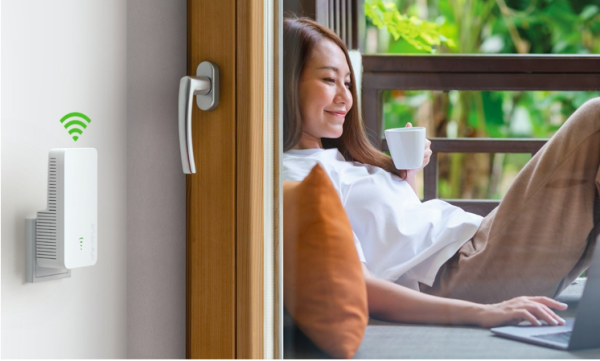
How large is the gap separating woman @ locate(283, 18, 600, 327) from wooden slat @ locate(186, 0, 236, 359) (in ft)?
0.37

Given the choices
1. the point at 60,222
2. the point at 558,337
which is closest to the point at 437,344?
the point at 558,337

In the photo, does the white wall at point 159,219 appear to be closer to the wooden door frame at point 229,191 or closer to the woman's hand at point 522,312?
the wooden door frame at point 229,191

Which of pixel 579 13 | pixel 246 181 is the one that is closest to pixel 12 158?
pixel 246 181

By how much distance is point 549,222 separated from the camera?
89 centimetres

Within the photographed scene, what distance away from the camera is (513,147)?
92cm

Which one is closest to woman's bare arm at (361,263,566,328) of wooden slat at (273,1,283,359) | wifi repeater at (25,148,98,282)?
wooden slat at (273,1,283,359)

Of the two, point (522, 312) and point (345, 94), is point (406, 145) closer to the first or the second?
point (345, 94)

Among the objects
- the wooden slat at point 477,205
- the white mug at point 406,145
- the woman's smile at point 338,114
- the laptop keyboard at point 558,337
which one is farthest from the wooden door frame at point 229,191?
the laptop keyboard at point 558,337

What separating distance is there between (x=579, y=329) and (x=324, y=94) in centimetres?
60

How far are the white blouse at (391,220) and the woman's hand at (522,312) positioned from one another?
0.11m

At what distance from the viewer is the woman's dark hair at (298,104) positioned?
0.93 meters

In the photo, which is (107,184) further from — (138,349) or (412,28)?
(412,28)

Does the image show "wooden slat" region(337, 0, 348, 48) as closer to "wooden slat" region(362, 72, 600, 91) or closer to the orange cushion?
"wooden slat" region(362, 72, 600, 91)

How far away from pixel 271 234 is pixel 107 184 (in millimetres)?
298
